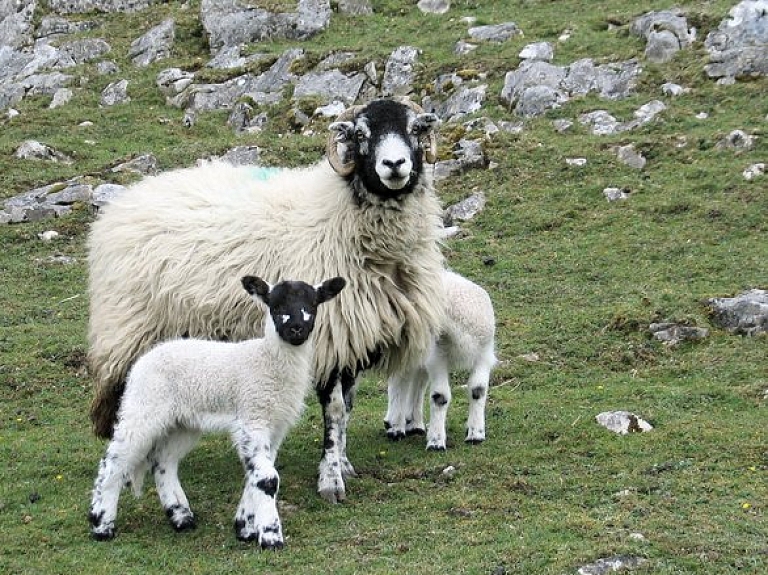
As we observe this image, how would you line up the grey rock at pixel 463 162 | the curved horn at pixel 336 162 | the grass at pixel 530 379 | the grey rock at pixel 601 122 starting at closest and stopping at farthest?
the grass at pixel 530 379
the curved horn at pixel 336 162
the grey rock at pixel 463 162
the grey rock at pixel 601 122

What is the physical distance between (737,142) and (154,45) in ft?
62.4

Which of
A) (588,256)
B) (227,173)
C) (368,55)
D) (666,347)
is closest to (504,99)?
(368,55)

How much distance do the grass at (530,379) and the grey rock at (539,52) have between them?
300mm

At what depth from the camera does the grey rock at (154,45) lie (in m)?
33.8

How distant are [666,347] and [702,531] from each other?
22.1 feet

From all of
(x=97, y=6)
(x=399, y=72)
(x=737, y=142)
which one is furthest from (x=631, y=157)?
(x=97, y=6)

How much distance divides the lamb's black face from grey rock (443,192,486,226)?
12326mm

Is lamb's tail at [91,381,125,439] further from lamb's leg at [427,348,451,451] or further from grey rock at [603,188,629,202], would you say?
grey rock at [603,188,629,202]

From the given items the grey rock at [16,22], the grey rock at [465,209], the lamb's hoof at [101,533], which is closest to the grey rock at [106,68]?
the grey rock at [16,22]

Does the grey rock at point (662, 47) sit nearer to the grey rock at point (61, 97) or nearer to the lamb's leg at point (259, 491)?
the grey rock at point (61, 97)

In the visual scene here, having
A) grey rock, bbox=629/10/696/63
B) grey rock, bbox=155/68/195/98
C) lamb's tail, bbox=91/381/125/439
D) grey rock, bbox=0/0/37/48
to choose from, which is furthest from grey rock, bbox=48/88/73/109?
lamb's tail, bbox=91/381/125/439

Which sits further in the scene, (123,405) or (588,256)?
(588,256)

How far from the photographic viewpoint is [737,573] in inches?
306

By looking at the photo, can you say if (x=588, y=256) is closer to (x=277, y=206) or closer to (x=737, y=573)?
(x=277, y=206)
